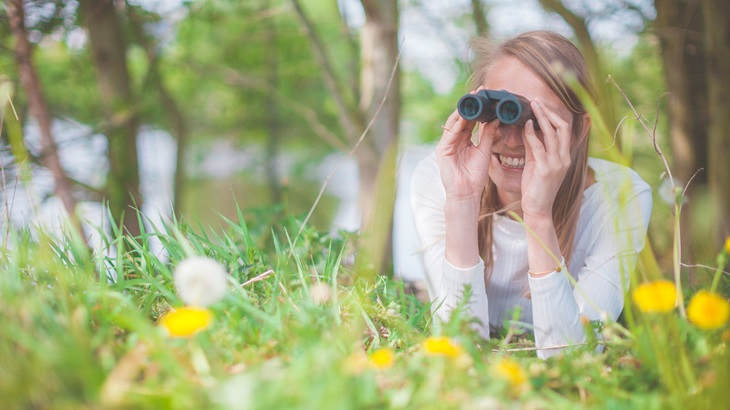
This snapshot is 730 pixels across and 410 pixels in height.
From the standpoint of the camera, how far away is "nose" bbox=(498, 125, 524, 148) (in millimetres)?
1815

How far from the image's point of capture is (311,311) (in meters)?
1.17

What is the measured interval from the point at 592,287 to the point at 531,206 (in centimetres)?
32

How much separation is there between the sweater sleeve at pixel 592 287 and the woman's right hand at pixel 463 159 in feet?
1.05

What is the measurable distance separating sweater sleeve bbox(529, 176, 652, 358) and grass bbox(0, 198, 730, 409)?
11.3 inches

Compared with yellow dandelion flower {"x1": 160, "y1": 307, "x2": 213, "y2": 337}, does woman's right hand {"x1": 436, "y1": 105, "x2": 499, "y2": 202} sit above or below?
above

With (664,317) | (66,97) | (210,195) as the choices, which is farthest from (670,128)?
(210,195)

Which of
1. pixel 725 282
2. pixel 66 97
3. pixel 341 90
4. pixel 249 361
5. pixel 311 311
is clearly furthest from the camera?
pixel 66 97

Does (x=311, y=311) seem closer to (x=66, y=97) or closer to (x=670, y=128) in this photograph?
(x=670, y=128)

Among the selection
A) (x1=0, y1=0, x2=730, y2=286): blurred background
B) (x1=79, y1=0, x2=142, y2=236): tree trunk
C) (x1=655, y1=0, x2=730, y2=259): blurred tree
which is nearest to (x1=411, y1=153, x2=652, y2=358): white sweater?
(x1=0, y1=0, x2=730, y2=286): blurred background

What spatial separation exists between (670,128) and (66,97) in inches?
304

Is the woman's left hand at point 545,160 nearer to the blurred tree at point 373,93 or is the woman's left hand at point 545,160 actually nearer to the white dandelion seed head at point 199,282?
the white dandelion seed head at point 199,282

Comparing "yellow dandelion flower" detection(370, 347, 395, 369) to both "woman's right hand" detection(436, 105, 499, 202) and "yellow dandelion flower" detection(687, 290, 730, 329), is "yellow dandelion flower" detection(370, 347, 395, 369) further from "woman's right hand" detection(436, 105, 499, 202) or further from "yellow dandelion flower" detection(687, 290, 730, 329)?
"woman's right hand" detection(436, 105, 499, 202)

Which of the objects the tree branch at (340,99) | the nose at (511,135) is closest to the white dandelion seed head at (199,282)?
the nose at (511,135)

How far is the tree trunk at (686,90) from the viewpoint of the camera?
3.95 m
